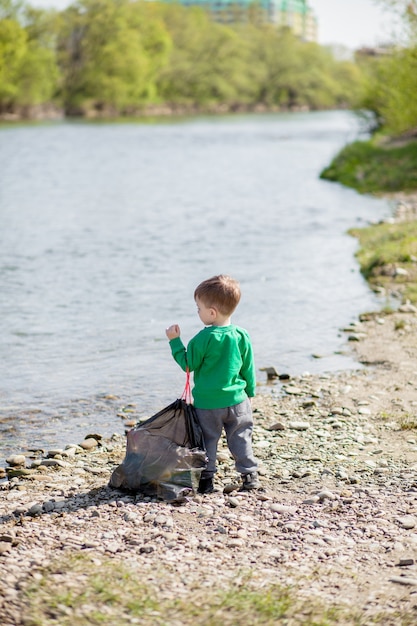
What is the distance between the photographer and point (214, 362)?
280 inches

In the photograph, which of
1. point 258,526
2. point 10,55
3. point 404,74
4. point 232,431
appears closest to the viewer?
Answer: point 258,526

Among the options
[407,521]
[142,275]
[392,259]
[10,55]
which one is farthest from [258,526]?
[10,55]

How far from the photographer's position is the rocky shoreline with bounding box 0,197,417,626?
525cm

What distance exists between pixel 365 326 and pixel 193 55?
141 m

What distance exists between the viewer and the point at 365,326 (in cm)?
1391

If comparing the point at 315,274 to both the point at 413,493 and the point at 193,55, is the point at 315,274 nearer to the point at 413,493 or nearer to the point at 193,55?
the point at 413,493

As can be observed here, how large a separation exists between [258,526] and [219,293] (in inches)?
69.6

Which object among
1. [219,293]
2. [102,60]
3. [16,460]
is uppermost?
[102,60]

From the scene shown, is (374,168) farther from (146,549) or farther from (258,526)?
(146,549)

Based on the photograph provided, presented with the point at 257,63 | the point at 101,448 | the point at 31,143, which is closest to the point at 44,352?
the point at 101,448

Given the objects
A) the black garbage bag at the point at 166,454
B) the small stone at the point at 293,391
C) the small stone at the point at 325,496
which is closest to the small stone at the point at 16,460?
the black garbage bag at the point at 166,454

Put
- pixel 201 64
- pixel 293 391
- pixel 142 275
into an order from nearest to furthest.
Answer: pixel 293 391 < pixel 142 275 < pixel 201 64

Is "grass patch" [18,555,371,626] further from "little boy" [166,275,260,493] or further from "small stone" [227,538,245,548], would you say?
"little boy" [166,275,260,493]

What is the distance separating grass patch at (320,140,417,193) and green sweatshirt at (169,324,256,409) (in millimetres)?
26489
